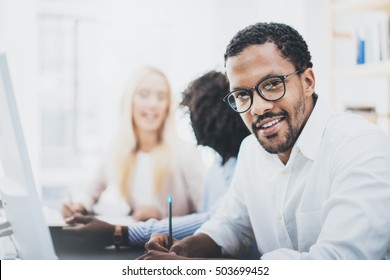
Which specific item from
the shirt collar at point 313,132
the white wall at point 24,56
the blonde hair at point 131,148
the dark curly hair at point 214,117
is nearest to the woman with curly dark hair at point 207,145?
the dark curly hair at point 214,117

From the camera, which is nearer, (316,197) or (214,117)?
(316,197)

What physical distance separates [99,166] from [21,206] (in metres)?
0.65

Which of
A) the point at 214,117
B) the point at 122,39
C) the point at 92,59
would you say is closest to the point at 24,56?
the point at 92,59

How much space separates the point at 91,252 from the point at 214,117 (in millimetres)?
622

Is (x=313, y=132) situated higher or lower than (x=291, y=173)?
higher

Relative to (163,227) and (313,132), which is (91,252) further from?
(313,132)

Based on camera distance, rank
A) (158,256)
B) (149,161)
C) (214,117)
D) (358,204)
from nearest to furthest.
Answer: (358,204) < (158,256) < (214,117) < (149,161)

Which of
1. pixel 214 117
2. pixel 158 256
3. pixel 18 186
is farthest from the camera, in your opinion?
pixel 214 117

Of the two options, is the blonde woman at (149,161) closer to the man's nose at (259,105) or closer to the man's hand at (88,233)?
the man's hand at (88,233)

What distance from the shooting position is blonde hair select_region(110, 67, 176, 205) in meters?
1.58

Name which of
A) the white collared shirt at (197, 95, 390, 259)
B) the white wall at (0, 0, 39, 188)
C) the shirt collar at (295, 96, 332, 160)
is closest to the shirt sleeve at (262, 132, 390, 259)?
the white collared shirt at (197, 95, 390, 259)

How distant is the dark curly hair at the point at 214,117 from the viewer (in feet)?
4.85

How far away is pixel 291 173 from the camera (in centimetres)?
133

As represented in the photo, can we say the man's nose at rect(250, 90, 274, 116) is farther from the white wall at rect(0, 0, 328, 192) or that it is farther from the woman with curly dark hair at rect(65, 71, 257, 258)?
the white wall at rect(0, 0, 328, 192)
